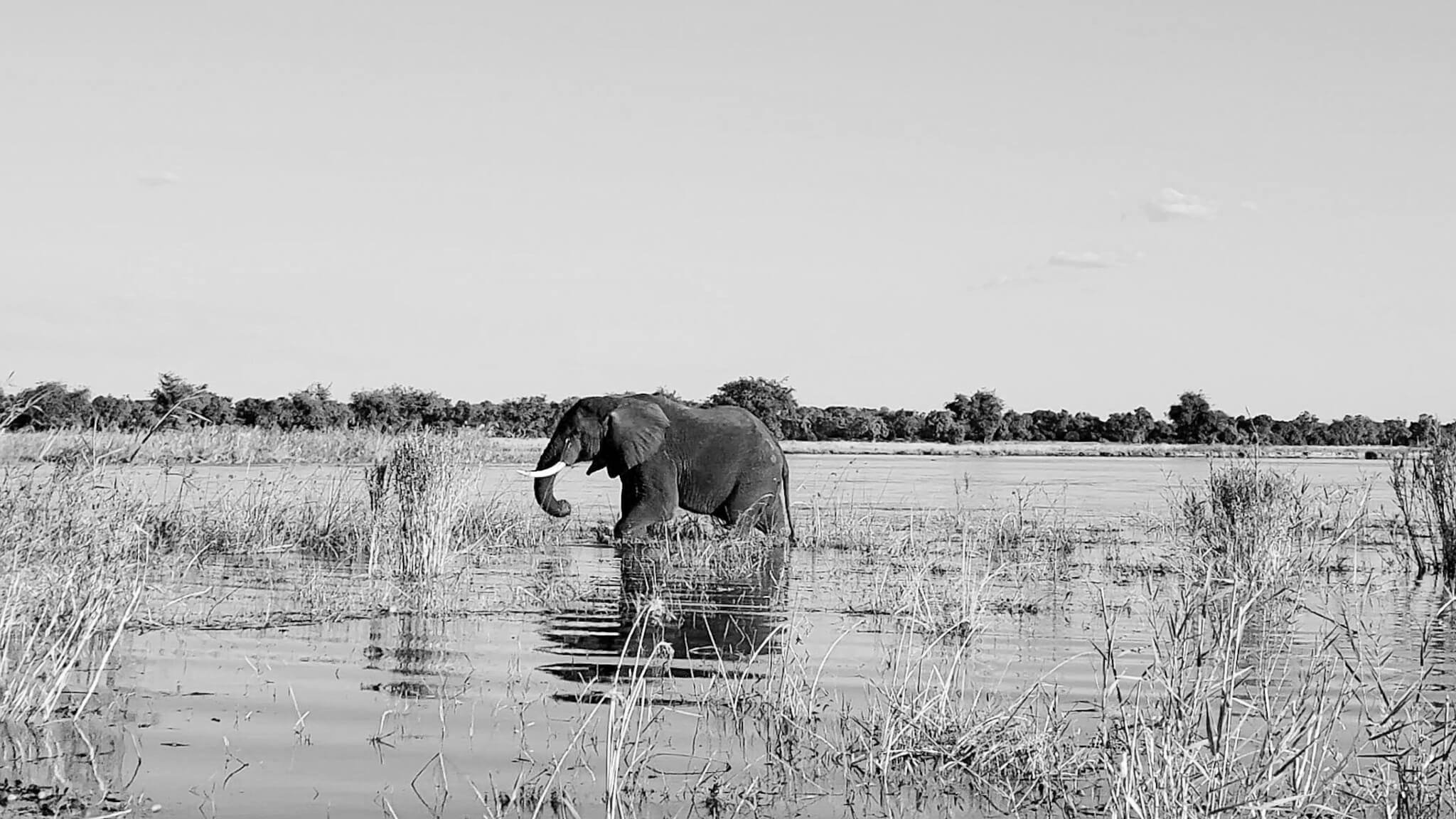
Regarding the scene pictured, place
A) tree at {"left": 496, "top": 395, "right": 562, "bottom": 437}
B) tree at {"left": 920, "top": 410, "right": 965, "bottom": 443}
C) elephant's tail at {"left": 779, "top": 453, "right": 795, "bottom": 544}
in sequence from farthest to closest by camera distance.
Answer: tree at {"left": 920, "top": 410, "right": 965, "bottom": 443}, tree at {"left": 496, "top": 395, "right": 562, "bottom": 437}, elephant's tail at {"left": 779, "top": 453, "right": 795, "bottom": 544}

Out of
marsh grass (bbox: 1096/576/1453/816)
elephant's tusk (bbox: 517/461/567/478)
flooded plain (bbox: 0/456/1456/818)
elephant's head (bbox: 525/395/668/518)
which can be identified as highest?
elephant's head (bbox: 525/395/668/518)

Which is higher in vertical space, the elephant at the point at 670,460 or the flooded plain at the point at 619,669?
the elephant at the point at 670,460

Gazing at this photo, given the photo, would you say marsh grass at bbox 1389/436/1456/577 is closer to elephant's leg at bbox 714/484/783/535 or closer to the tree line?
elephant's leg at bbox 714/484/783/535

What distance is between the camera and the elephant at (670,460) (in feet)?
62.7

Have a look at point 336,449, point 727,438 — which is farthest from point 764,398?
point 727,438

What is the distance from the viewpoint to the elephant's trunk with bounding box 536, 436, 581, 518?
1947 centimetres

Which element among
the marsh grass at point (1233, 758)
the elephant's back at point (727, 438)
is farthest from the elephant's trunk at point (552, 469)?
the marsh grass at point (1233, 758)

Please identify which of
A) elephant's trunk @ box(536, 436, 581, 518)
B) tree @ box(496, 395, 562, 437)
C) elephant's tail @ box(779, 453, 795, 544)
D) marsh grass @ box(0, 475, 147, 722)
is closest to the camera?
marsh grass @ box(0, 475, 147, 722)

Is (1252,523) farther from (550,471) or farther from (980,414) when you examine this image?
(980,414)

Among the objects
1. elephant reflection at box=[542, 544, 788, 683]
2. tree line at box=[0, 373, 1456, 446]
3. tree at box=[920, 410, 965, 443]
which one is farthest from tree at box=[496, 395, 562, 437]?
elephant reflection at box=[542, 544, 788, 683]

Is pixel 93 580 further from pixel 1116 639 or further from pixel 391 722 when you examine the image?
pixel 1116 639

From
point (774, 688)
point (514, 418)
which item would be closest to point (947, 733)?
point (774, 688)

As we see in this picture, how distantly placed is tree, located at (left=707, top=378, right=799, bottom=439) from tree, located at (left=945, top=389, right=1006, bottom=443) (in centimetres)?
1466

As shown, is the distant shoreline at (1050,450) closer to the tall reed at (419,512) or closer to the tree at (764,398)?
the tree at (764,398)
